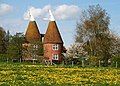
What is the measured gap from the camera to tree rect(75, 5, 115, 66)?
8950 cm

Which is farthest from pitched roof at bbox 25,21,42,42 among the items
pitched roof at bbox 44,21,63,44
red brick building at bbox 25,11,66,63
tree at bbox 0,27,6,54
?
tree at bbox 0,27,6,54

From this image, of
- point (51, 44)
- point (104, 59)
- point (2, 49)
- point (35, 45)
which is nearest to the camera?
point (104, 59)

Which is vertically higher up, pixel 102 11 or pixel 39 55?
pixel 102 11

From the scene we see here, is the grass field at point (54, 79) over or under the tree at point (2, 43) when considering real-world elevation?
under

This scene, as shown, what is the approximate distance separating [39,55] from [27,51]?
140 inches

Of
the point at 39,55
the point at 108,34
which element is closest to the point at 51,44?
the point at 39,55

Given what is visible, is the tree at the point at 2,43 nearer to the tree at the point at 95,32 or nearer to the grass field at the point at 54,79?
the tree at the point at 95,32

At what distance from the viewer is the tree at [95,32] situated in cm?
8950

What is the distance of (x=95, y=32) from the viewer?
299 ft

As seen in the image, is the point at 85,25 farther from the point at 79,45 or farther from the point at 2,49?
the point at 2,49

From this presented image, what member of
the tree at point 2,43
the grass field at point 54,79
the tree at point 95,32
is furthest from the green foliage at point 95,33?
the grass field at point 54,79

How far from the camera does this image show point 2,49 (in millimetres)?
117688

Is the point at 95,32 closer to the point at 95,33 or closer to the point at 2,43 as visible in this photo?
the point at 95,33

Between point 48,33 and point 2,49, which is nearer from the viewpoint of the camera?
point 48,33
